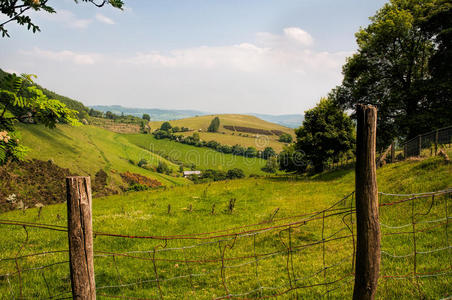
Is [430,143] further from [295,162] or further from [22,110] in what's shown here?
[22,110]

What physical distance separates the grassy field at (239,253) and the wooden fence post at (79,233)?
1319 millimetres

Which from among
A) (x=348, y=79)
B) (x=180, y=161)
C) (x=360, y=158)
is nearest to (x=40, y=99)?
(x=360, y=158)

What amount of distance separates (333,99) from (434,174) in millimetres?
22268

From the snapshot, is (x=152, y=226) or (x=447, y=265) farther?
(x=152, y=226)

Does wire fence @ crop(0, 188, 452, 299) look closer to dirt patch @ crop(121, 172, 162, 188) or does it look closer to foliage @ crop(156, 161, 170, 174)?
dirt patch @ crop(121, 172, 162, 188)

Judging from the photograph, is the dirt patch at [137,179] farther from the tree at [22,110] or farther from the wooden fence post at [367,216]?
the wooden fence post at [367,216]

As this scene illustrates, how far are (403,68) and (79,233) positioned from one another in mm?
33308

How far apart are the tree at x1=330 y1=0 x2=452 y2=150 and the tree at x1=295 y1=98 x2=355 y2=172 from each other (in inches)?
120

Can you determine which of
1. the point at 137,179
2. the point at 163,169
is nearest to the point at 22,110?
the point at 137,179

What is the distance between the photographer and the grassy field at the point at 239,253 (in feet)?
20.8

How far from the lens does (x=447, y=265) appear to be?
6.38 m

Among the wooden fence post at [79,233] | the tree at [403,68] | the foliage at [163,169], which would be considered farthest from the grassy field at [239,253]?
the foliage at [163,169]

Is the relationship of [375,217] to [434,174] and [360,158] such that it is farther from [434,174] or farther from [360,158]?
[434,174]

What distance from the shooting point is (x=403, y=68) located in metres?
27.4
